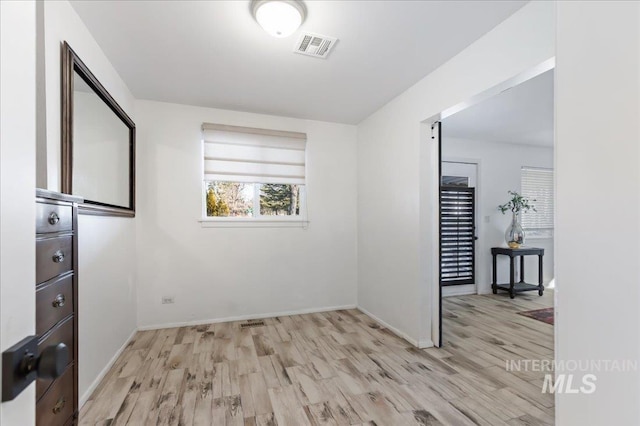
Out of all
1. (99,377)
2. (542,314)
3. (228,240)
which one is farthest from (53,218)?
(542,314)

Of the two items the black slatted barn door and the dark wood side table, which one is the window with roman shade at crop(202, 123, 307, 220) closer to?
the black slatted barn door

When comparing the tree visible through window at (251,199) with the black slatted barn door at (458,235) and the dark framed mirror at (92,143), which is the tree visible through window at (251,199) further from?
the black slatted barn door at (458,235)

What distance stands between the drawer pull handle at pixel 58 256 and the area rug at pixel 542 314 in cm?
450

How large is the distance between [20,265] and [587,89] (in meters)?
1.10

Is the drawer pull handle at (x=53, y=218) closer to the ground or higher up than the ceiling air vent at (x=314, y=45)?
closer to the ground

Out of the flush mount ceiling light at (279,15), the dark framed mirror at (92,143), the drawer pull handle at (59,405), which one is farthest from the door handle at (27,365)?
the flush mount ceiling light at (279,15)

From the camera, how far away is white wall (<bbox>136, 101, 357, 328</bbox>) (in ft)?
10.8

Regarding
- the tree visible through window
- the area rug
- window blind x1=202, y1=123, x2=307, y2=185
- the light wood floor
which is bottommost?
the area rug

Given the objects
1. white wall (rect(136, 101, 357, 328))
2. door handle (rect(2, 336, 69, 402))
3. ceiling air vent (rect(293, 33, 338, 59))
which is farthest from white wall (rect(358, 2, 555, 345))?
door handle (rect(2, 336, 69, 402))

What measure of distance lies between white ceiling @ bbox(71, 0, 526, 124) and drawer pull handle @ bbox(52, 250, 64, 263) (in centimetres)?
165

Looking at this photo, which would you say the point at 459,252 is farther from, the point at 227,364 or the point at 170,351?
the point at 170,351

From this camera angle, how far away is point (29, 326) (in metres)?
0.50

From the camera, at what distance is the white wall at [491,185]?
192 inches

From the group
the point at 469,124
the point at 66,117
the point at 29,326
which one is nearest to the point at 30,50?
the point at 29,326
